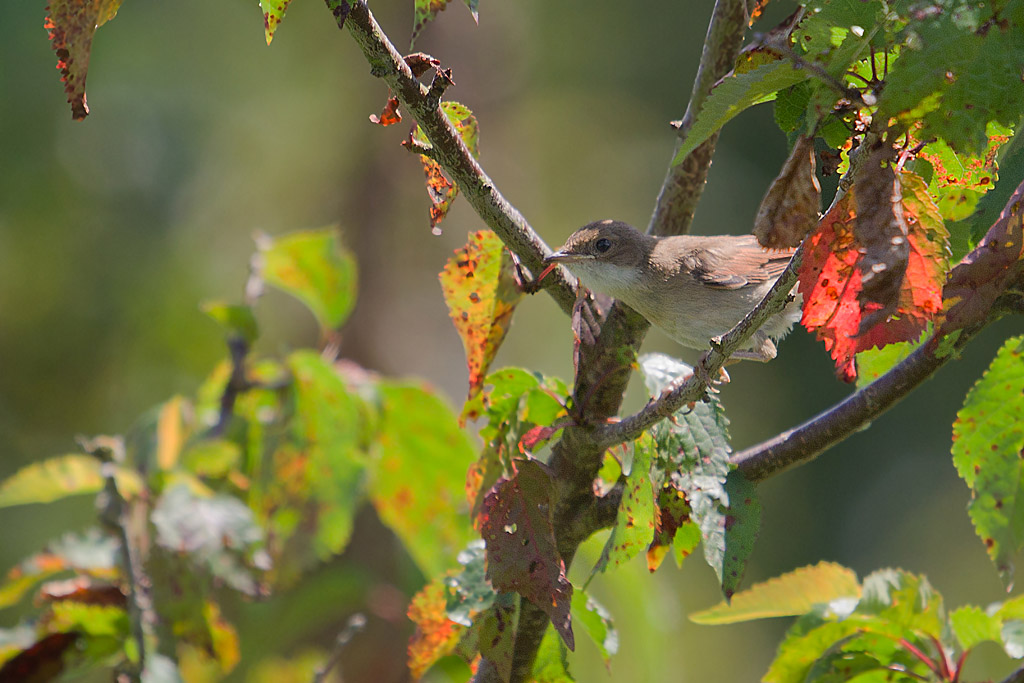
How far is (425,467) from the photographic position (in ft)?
8.93

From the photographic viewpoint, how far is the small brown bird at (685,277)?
268 centimetres

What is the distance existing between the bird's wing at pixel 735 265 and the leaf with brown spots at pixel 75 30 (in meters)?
2.27

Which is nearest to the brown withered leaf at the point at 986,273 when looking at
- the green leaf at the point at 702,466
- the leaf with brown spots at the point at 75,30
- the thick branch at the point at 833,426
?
the thick branch at the point at 833,426

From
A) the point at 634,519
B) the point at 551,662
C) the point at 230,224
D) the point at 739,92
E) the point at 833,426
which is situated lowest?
the point at 551,662

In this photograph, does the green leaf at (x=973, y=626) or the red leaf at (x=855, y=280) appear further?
the green leaf at (x=973, y=626)

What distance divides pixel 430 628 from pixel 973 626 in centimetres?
113

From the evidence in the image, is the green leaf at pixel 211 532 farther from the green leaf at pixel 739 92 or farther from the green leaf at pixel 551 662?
the green leaf at pixel 739 92

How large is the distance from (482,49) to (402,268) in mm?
1310

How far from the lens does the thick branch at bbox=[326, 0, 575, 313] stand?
3.54ft

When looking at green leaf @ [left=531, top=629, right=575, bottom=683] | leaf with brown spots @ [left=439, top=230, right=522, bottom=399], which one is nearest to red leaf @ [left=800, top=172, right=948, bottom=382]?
leaf with brown spots @ [left=439, top=230, right=522, bottom=399]

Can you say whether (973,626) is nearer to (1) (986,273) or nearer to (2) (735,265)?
(1) (986,273)

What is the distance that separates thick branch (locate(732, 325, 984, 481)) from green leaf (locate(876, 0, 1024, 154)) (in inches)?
23.5

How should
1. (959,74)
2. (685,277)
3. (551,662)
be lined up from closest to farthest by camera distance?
1. (959,74)
2. (551,662)
3. (685,277)

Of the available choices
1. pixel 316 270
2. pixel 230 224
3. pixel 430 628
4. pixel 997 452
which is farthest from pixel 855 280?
pixel 230 224
